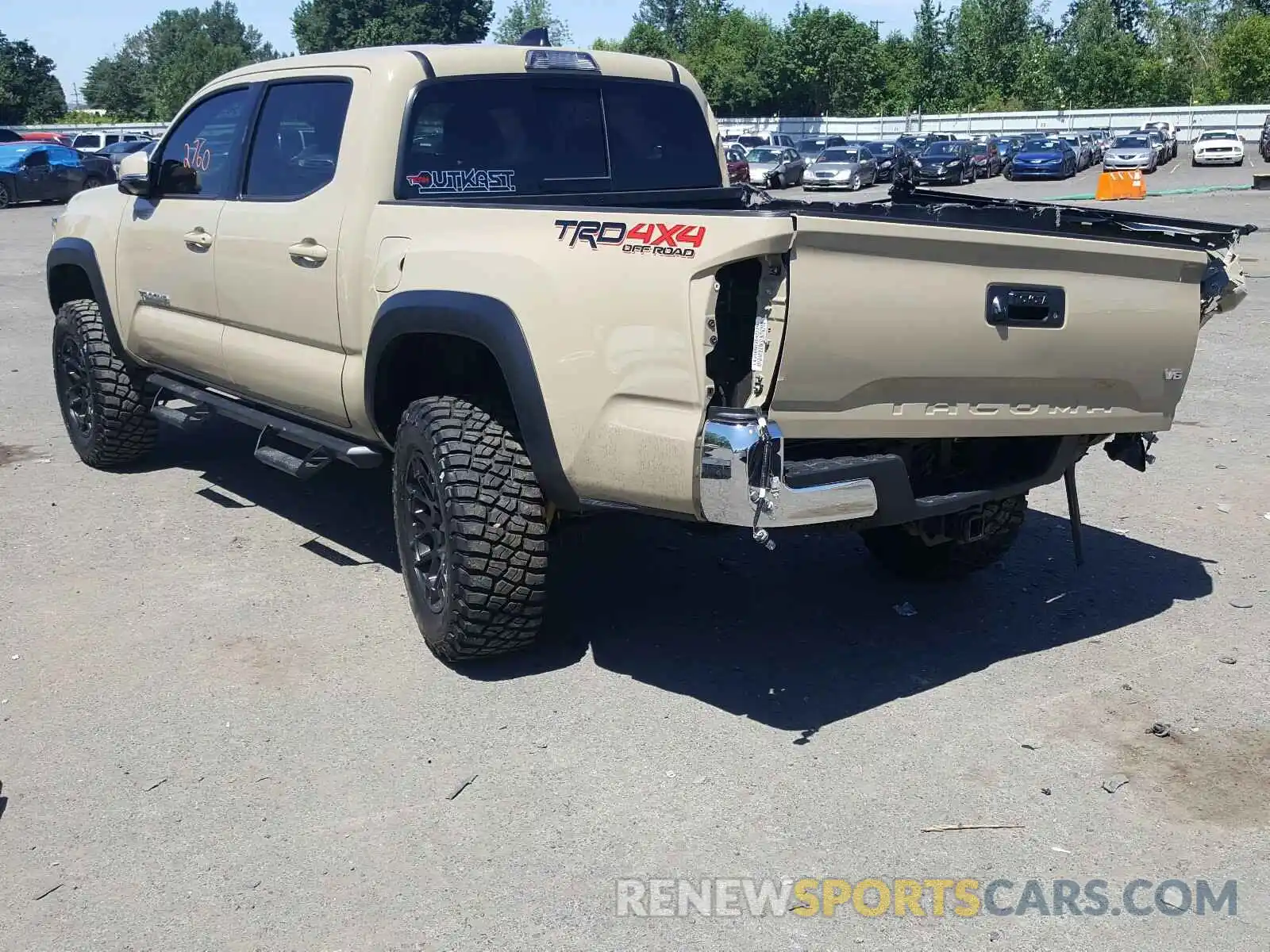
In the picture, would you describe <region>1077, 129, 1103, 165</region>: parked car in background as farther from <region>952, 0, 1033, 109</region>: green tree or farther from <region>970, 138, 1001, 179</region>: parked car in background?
<region>952, 0, 1033, 109</region>: green tree

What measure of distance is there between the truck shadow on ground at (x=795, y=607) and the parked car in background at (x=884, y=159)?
33484 millimetres

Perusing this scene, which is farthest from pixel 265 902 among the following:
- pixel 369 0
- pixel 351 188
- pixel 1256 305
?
pixel 369 0

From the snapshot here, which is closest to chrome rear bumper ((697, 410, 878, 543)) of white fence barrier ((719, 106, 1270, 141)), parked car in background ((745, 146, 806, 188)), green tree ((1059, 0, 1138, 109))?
parked car in background ((745, 146, 806, 188))

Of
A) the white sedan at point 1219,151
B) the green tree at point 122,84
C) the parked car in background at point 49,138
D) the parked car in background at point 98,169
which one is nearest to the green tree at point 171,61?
the green tree at point 122,84

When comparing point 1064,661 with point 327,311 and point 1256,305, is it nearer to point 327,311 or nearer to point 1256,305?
point 327,311

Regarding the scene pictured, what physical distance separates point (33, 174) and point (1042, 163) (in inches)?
1113

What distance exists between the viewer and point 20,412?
8.99 meters

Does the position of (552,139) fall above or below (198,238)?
above

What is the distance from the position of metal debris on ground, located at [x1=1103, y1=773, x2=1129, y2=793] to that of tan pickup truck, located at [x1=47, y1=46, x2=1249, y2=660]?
95 centimetres

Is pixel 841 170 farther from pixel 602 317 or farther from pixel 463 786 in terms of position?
pixel 463 786

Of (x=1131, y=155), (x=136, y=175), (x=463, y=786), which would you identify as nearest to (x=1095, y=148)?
(x=1131, y=155)

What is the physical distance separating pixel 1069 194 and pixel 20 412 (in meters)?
29.3

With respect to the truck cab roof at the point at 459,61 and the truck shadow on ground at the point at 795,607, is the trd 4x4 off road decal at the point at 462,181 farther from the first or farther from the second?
the truck shadow on ground at the point at 795,607

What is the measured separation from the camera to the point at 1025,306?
13.3 ft
